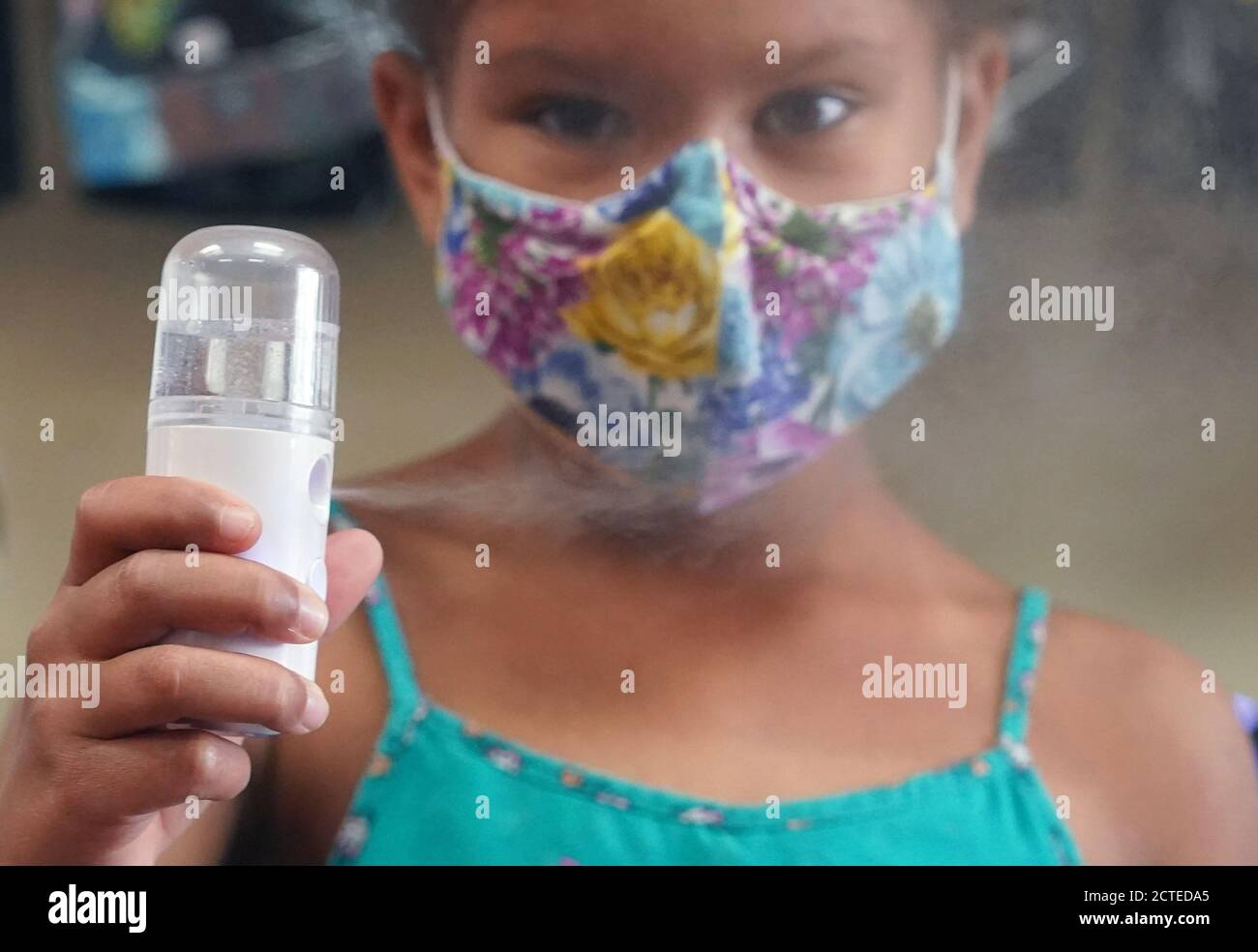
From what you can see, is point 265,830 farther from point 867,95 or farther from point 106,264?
point 867,95

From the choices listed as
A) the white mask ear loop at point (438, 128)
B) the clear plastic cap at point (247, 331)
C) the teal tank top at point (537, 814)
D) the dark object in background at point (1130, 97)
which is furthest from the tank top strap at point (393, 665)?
the dark object in background at point (1130, 97)

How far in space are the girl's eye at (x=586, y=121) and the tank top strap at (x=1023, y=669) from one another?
0.44m

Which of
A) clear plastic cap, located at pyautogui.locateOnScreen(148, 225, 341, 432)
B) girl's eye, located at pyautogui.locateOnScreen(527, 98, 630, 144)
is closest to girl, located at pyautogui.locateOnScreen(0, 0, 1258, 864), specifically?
girl's eye, located at pyautogui.locateOnScreen(527, 98, 630, 144)

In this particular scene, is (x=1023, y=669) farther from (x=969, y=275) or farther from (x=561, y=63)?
(x=561, y=63)

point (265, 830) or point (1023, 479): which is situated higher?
point (1023, 479)

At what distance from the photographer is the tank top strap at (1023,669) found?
3.02 ft

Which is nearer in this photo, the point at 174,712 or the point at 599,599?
the point at 174,712

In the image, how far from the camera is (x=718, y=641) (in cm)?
92

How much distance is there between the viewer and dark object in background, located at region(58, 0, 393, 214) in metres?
0.92

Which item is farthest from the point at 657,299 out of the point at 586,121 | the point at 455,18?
the point at 455,18

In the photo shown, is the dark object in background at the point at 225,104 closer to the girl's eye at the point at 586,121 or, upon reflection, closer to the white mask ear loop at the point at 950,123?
the girl's eye at the point at 586,121
